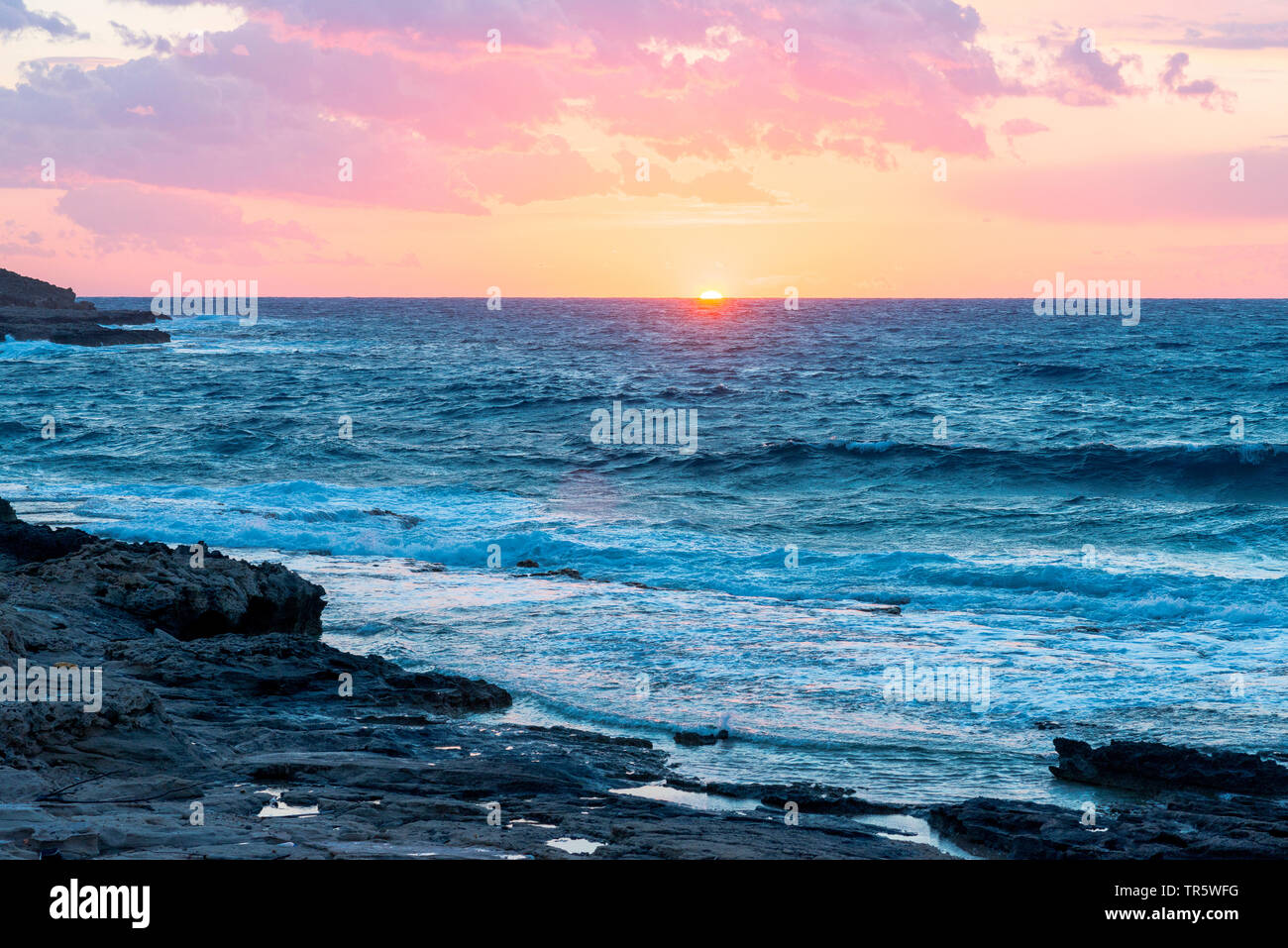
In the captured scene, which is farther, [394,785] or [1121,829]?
[394,785]

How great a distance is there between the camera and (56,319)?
84.7 m

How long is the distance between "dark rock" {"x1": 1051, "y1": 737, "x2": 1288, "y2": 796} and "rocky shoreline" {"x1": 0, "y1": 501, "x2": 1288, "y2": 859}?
2 centimetres

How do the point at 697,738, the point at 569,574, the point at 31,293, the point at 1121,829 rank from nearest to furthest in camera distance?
the point at 1121,829 < the point at 697,738 < the point at 569,574 < the point at 31,293

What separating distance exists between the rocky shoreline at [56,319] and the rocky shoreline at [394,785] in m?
73.2

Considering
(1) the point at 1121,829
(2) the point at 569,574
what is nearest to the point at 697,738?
(1) the point at 1121,829

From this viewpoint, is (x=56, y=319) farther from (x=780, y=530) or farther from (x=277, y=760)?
(x=277, y=760)

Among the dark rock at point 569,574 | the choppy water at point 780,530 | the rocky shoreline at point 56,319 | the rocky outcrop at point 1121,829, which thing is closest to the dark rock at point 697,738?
the choppy water at point 780,530

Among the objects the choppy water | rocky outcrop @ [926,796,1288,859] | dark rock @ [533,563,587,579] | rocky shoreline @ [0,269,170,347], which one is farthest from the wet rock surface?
rocky shoreline @ [0,269,170,347]

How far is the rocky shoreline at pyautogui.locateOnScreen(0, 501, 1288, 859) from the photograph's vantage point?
688 centimetres

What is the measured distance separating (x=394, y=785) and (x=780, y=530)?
15856 mm

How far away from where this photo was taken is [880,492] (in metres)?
27.7

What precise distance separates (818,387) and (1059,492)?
25.2 m
